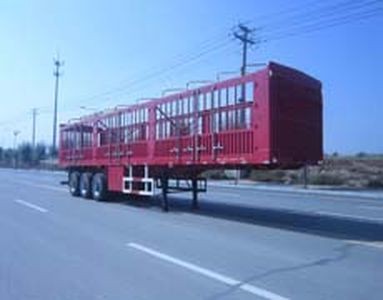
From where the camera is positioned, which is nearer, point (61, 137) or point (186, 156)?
point (186, 156)

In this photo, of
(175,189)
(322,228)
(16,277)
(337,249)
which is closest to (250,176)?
(175,189)

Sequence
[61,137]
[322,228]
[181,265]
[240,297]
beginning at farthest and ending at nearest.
→ 1. [61,137]
2. [322,228]
3. [181,265]
4. [240,297]

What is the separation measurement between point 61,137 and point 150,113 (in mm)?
11220

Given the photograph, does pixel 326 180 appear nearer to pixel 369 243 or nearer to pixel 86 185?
pixel 86 185

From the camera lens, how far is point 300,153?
15555mm

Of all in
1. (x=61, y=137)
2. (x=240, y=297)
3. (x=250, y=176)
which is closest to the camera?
(x=240, y=297)

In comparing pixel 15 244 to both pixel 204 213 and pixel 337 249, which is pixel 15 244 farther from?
pixel 204 213

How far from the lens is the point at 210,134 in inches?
655

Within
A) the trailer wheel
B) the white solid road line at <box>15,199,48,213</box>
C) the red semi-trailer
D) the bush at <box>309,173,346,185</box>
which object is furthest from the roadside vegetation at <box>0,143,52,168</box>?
the red semi-trailer

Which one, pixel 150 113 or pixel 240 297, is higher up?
pixel 150 113

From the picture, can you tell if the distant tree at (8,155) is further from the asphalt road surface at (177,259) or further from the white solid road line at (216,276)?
the white solid road line at (216,276)

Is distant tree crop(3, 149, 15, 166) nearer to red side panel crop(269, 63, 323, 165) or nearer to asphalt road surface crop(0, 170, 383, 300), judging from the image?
asphalt road surface crop(0, 170, 383, 300)

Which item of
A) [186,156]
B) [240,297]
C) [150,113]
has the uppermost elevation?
[150,113]

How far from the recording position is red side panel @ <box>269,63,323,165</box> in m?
14.8
